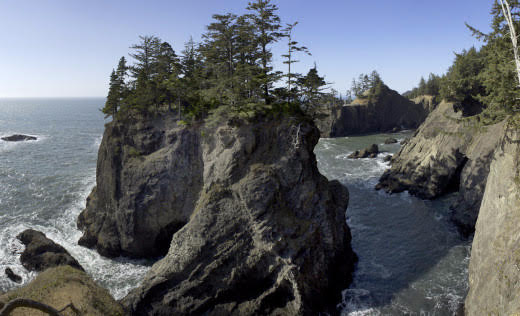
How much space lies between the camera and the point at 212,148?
29.8 metres

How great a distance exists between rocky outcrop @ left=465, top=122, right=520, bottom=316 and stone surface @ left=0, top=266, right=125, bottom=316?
855 inches

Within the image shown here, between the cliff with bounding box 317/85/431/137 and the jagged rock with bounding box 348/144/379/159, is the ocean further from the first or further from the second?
the cliff with bounding box 317/85/431/137

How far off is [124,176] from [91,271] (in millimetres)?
10314

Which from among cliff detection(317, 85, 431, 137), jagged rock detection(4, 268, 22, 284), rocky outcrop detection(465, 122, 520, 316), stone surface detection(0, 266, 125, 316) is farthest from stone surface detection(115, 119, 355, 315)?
cliff detection(317, 85, 431, 137)

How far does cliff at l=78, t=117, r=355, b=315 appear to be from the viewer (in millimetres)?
22656

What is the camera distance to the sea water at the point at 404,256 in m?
22.5

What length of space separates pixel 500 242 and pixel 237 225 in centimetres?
1794

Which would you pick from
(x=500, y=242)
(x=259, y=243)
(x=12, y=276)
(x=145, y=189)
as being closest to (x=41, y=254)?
(x=12, y=276)

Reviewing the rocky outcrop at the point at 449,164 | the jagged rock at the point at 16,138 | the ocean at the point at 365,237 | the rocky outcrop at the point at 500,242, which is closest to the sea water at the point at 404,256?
the ocean at the point at 365,237

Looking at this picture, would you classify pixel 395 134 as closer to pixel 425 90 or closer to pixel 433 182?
pixel 425 90

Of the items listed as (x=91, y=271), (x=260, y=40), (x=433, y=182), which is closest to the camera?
A: (x=260, y=40)

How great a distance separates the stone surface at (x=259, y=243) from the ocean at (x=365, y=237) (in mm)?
3361

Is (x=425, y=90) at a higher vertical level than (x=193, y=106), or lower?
higher

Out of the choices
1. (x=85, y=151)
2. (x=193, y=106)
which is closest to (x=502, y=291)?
(x=193, y=106)
